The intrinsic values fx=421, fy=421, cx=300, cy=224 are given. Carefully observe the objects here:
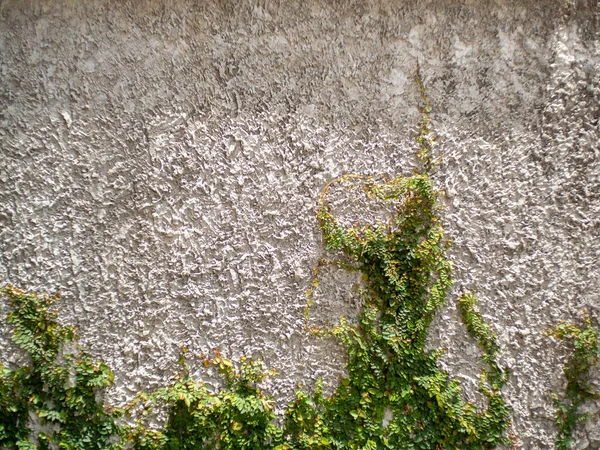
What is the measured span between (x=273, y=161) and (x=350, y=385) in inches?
54.6

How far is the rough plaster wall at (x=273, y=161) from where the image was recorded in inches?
95.7

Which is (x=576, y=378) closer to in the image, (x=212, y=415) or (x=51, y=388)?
(x=212, y=415)

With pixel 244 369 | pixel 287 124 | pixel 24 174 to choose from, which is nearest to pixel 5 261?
pixel 24 174

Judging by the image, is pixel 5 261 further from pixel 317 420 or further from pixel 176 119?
pixel 317 420

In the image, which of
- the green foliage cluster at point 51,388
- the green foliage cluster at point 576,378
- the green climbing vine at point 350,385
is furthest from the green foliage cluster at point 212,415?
the green foliage cluster at point 576,378

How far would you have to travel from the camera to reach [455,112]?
2500mm

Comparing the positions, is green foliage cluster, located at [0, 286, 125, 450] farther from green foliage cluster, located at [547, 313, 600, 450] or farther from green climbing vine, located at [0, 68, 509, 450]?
green foliage cluster, located at [547, 313, 600, 450]

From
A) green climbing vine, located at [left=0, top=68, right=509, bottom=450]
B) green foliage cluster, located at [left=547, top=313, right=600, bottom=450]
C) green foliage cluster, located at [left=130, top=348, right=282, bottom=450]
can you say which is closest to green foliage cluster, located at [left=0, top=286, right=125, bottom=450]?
green climbing vine, located at [left=0, top=68, right=509, bottom=450]

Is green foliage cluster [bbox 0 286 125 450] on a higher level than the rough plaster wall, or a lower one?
lower

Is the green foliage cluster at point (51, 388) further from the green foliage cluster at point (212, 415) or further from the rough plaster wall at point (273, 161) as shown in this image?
the green foliage cluster at point (212, 415)

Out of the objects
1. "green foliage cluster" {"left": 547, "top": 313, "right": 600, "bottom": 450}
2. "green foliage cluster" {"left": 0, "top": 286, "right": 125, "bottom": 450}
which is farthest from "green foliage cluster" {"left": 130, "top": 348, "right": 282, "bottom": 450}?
"green foliage cluster" {"left": 547, "top": 313, "right": 600, "bottom": 450}

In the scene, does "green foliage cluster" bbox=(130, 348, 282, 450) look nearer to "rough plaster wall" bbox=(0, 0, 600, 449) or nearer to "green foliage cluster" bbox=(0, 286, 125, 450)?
"rough plaster wall" bbox=(0, 0, 600, 449)

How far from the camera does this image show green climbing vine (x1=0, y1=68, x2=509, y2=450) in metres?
2.39

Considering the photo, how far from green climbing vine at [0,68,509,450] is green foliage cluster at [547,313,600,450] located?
326 millimetres
